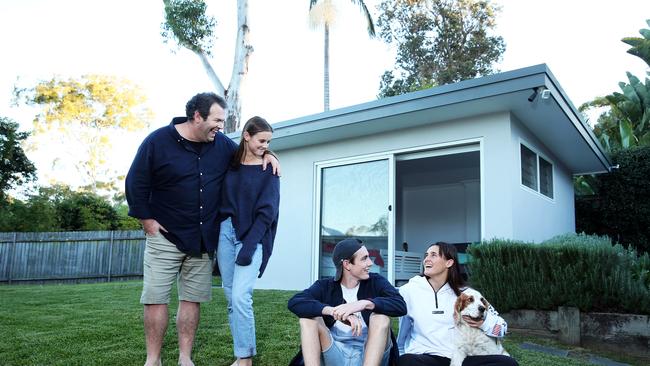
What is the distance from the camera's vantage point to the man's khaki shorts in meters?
3.03

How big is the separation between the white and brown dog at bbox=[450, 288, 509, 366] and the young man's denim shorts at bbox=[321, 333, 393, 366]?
359mm

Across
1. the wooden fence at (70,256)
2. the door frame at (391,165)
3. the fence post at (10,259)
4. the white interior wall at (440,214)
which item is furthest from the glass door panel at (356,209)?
the fence post at (10,259)

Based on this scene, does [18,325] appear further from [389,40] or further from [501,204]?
[389,40]

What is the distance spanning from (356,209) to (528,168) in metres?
2.62

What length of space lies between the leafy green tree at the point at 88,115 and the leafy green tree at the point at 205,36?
12396mm

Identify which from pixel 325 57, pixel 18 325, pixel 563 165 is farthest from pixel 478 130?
pixel 325 57

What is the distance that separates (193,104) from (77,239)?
12.1 metres

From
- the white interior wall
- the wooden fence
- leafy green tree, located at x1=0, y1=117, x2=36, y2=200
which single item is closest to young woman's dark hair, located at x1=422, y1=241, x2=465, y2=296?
the white interior wall

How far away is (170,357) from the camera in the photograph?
3.53 meters

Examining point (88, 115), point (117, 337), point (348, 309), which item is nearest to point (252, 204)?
point (348, 309)

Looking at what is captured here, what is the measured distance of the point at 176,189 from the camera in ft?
10.2

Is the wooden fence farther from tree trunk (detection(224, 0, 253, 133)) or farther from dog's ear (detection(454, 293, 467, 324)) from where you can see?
dog's ear (detection(454, 293, 467, 324))

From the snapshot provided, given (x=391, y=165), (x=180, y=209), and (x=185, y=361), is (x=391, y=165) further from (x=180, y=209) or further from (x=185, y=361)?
(x=185, y=361)

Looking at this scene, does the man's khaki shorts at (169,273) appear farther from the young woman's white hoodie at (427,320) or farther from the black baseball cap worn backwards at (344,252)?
the young woman's white hoodie at (427,320)
